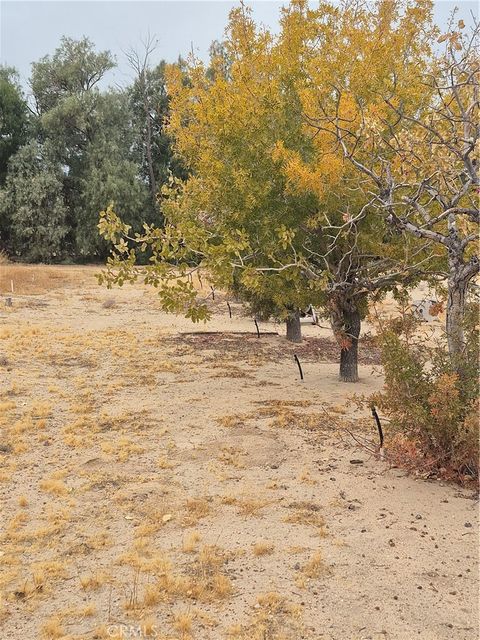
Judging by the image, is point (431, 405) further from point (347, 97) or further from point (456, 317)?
point (347, 97)

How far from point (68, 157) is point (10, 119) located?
3823 mm

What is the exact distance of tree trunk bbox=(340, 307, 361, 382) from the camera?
9.52 m

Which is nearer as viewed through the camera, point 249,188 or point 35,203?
point 249,188

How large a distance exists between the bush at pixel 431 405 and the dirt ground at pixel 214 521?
0.25 m

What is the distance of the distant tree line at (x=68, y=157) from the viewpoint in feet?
101

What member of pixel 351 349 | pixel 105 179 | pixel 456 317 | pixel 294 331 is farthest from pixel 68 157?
pixel 456 317

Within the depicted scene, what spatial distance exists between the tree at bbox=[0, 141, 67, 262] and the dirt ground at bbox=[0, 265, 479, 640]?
23.1 m

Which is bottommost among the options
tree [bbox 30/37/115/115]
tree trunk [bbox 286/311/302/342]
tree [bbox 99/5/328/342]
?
tree trunk [bbox 286/311/302/342]

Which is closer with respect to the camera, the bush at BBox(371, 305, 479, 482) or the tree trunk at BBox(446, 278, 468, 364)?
the bush at BBox(371, 305, 479, 482)

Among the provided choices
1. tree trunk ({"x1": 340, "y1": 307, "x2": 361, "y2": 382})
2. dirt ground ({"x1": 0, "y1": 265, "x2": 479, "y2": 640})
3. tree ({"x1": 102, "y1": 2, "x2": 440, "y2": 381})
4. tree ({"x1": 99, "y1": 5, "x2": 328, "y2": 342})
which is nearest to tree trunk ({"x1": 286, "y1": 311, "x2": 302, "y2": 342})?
tree trunk ({"x1": 340, "y1": 307, "x2": 361, "y2": 382})

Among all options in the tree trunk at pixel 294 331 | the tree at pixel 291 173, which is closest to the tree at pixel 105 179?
the tree trunk at pixel 294 331

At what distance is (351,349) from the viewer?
9844 mm

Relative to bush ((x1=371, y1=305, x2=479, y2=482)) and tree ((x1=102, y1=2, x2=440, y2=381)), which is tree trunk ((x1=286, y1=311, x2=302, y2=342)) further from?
bush ((x1=371, y1=305, x2=479, y2=482))

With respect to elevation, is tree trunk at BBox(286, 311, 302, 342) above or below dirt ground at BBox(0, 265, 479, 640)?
above
